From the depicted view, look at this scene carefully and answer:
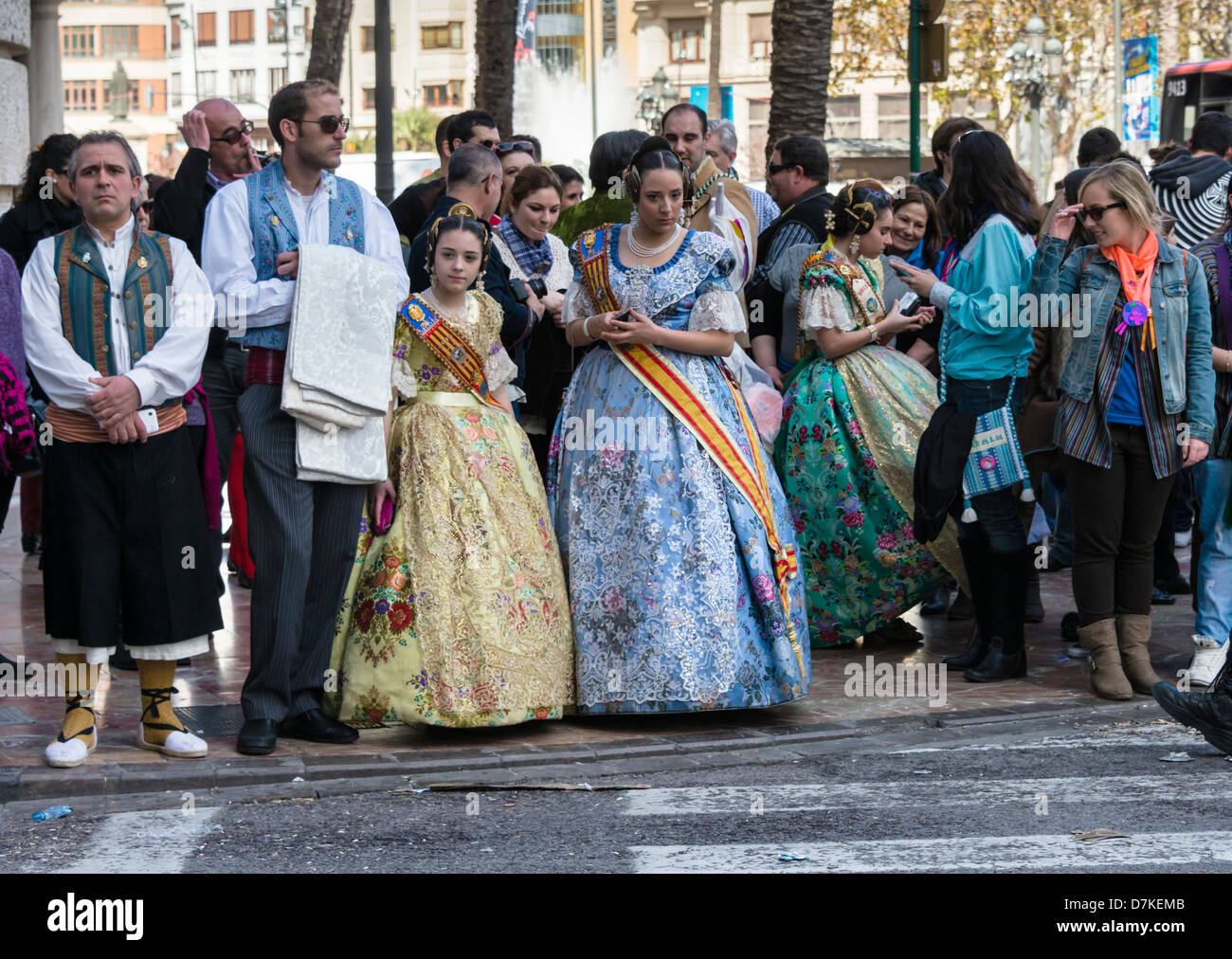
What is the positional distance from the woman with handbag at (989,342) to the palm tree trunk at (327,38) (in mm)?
13704

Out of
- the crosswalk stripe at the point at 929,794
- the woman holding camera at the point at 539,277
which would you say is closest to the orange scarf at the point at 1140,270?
the crosswalk stripe at the point at 929,794

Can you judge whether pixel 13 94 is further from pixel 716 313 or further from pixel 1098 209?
pixel 1098 209

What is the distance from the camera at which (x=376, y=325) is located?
6375 mm

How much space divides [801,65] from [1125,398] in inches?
337

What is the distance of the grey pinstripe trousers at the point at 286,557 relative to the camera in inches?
249

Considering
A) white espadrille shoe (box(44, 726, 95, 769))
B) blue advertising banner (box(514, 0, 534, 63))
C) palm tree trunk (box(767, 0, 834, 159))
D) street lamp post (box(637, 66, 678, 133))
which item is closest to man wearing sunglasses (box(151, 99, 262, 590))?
white espadrille shoe (box(44, 726, 95, 769))

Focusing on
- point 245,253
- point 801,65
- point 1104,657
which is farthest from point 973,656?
point 801,65

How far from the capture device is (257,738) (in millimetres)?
6277

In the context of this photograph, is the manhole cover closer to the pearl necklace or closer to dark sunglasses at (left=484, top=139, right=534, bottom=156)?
the pearl necklace

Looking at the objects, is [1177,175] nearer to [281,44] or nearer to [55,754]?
[55,754]

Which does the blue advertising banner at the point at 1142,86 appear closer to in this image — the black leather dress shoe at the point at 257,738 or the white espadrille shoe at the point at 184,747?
the black leather dress shoe at the point at 257,738

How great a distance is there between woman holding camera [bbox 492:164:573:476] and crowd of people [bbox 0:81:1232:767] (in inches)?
0.7

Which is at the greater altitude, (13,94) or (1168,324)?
(13,94)

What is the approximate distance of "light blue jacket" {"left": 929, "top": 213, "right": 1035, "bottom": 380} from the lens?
24.2 feet
